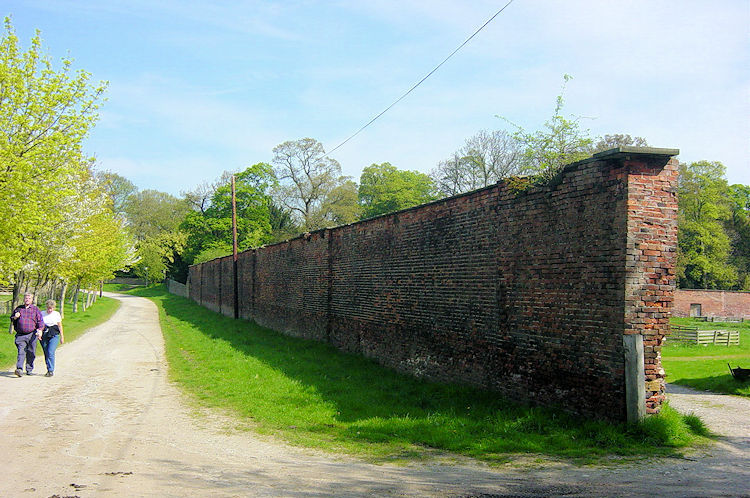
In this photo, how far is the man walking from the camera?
1111cm

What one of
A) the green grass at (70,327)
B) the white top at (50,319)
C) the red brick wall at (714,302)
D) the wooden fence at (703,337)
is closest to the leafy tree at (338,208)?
the green grass at (70,327)

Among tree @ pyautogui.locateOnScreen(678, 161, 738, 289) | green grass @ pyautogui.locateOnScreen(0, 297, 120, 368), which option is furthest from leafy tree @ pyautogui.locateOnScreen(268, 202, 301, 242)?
tree @ pyautogui.locateOnScreen(678, 161, 738, 289)

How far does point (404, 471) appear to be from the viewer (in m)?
5.76

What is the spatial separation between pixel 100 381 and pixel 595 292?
9772mm

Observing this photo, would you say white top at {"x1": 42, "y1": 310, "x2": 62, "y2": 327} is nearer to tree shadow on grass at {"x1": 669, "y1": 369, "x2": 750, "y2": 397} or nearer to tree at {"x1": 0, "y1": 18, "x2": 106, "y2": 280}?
tree at {"x1": 0, "y1": 18, "x2": 106, "y2": 280}

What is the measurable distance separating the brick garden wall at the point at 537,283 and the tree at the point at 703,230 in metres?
41.8

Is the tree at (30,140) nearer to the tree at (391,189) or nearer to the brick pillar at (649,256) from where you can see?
the brick pillar at (649,256)

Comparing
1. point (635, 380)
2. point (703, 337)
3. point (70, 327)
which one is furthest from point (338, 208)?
point (635, 380)

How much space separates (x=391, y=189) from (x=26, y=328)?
4887cm

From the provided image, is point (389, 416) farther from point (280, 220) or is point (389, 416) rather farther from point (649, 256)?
point (280, 220)

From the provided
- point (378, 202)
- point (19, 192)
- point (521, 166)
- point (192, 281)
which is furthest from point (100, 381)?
point (378, 202)

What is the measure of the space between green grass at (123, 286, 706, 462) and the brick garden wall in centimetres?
36

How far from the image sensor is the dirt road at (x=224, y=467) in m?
4.99

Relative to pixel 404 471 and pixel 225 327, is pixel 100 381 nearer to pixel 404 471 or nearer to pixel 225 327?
pixel 404 471
